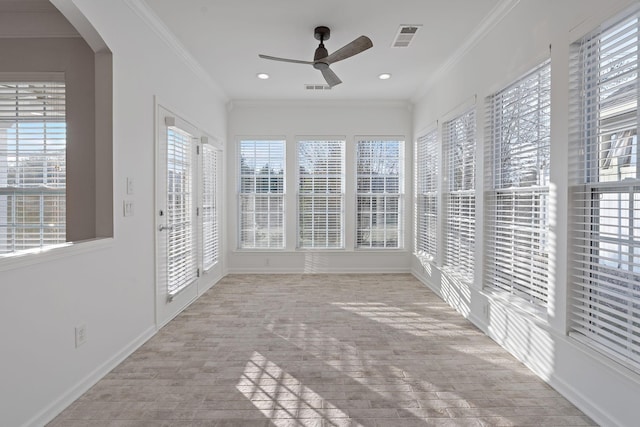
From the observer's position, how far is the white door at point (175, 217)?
11.0ft

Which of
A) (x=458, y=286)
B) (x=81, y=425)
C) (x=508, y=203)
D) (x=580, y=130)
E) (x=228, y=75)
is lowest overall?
(x=81, y=425)

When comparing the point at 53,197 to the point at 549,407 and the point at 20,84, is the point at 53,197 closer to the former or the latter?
the point at 20,84

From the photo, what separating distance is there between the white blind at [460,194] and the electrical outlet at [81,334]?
337cm

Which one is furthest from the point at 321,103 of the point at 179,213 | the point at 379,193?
the point at 179,213

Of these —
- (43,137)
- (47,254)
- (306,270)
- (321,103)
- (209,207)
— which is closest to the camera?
(47,254)

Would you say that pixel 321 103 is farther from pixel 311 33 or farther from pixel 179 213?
pixel 179 213

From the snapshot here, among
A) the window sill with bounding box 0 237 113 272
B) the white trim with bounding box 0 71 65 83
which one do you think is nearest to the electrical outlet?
the window sill with bounding box 0 237 113 272

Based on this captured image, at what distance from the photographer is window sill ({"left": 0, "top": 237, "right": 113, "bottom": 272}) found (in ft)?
5.52

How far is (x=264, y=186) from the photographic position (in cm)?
583

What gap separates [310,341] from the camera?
9.90 ft

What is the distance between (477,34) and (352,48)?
1348 millimetres

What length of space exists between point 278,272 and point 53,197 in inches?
134

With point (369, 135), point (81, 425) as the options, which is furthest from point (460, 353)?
point (369, 135)

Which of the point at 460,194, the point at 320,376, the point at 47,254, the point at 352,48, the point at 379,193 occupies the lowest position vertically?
the point at 320,376
